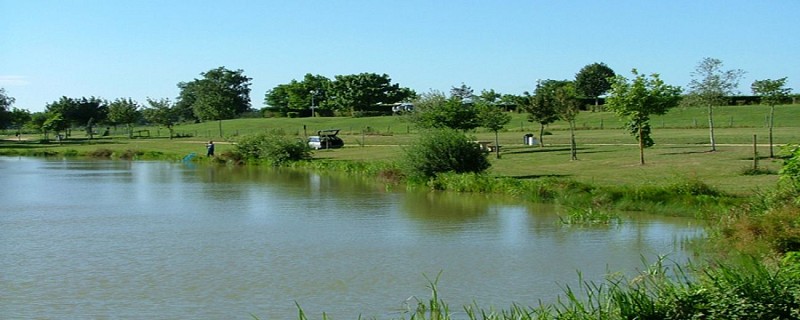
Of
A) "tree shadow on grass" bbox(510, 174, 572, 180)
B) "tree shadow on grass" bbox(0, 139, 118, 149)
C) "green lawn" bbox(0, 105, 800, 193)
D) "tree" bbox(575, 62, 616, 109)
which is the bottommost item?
"tree shadow on grass" bbox(510, 174, 572, 180)

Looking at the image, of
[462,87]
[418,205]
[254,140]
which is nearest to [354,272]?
[418,205]

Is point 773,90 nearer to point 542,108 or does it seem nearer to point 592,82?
point 542,108

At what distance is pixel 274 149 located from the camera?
55.2 m

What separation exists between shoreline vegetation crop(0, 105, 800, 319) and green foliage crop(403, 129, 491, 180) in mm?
642

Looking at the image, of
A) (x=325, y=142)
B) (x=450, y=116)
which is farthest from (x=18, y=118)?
(x=450, y=116)

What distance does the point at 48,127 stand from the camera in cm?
9600

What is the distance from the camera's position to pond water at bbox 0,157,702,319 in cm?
1508

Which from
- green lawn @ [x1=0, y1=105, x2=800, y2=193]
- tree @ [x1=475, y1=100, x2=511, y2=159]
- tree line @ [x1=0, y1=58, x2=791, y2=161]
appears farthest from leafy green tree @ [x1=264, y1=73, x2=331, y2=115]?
tree @ [x1=475, y1=100, x2=511, y2=159]

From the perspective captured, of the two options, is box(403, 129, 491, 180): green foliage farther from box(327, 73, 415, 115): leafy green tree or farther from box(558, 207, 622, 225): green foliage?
box(327, 73, 415, 115): leafy green tree

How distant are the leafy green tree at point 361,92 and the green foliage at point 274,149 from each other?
65438mm

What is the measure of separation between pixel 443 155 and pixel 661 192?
1072 cm

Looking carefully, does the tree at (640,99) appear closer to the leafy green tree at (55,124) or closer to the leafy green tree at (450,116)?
the leafy green tree at (450,116)

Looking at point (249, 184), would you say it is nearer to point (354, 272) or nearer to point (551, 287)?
point (354, 272)

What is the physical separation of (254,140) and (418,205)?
30.3 meters
